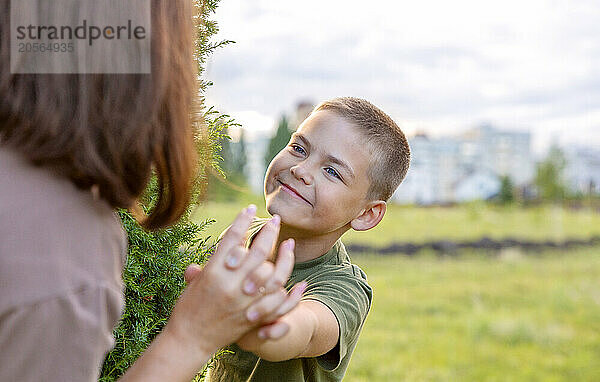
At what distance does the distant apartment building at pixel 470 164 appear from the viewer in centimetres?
1616

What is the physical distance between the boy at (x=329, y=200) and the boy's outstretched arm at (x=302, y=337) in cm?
8

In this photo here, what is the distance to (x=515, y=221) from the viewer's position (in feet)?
47.5

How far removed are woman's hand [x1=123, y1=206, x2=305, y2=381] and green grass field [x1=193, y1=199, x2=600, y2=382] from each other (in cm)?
433

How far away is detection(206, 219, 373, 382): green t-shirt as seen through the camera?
4.86ft

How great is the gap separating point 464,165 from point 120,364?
1715 cm

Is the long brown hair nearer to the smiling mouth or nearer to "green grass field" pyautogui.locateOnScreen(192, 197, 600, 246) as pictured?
the smiling mouth

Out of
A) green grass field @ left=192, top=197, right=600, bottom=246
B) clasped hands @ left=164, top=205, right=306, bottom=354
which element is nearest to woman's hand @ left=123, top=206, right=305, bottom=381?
clasped hands @ left=164, top=205, right=306, bottom=354

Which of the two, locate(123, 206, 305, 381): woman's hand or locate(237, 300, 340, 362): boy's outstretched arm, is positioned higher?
locate(123, 206, 305, 381): woman's hand

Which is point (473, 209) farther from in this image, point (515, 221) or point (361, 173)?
point (361, 173)

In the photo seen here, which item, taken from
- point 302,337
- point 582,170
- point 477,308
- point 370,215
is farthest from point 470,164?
point 302,337

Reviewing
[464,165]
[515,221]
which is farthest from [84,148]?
[464,165]

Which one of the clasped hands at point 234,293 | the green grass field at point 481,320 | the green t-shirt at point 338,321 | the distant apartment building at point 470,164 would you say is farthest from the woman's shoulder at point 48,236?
the distant apartment building at point 470,164

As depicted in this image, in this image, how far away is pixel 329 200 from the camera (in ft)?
5.47

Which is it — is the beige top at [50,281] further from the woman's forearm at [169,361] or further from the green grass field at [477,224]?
the green grass field at [477,224]
